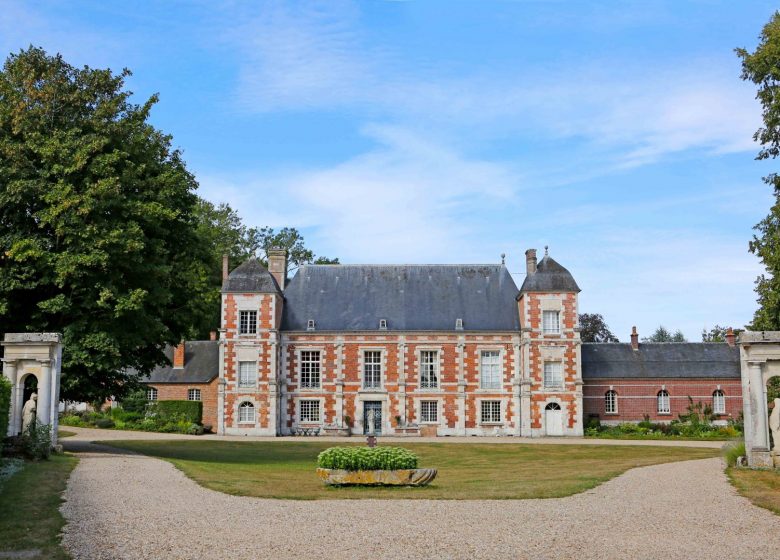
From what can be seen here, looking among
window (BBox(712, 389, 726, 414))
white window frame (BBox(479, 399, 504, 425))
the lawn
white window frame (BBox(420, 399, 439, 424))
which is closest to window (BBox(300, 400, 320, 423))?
white window frame (BBox(420, 399, 439, 424))

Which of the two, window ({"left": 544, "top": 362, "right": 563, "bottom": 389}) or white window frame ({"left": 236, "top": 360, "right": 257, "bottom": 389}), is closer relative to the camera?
window ({"left": 544, "top": 362, "right": 563, "bottom": 389})

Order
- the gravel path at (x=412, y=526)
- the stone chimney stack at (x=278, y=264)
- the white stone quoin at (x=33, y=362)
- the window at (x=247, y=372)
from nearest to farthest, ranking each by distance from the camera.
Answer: the gravel path at (x=412, y=526) → the white stone quoin at (x=33, y=362) → the window at (x=247, y=372) → the stone chimney stack at (x=278, y=264)

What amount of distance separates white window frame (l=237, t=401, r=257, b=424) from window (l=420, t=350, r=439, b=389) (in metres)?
7.22

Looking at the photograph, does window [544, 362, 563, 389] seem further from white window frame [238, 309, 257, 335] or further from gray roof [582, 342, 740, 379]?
white window frame [238, 309, 257, 335]

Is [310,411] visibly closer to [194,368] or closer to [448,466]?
[194,368]

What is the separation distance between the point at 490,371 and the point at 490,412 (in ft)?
5.74

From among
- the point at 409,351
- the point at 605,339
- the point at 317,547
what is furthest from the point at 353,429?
the point at 317,547

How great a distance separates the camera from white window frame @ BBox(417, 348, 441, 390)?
121 ft

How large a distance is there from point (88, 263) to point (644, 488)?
12276 mm


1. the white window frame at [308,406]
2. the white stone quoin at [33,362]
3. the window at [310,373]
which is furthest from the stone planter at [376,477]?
the window at [310,373]

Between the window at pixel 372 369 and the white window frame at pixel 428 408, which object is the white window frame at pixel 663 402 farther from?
the window at pixel 372 369

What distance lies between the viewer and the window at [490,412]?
120 feet

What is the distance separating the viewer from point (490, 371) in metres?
36.9

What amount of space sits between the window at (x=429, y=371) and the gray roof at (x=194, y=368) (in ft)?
31.0
